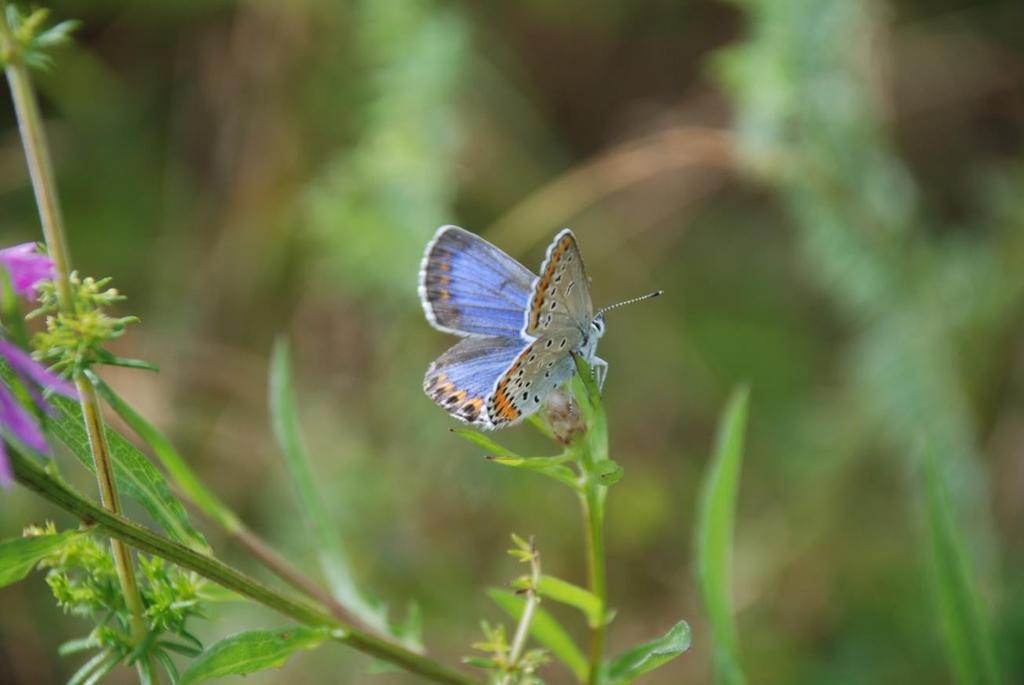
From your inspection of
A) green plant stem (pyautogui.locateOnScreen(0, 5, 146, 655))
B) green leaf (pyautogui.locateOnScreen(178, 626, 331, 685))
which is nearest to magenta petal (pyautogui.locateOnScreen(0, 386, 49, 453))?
green plant stem (pyautogui.locateOnScreen(0, 5, 146, 655))

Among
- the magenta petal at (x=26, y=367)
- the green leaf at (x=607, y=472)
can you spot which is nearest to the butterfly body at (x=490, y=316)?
the green leaf at (x=607, y=472)

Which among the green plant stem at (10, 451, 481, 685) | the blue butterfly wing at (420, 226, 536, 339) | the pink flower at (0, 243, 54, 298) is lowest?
the green plant stem at (10, 451, 481, 685)

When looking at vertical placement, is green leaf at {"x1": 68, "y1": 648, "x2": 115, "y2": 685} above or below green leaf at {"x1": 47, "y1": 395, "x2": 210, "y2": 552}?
below

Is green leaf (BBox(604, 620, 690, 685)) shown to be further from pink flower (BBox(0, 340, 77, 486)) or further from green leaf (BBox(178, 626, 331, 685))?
pink flower (BBox(0, 340, 77, 486))

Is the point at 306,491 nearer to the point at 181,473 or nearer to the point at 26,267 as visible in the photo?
the point at 181,473

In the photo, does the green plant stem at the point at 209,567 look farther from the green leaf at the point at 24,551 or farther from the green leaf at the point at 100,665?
the green leaf at the point at 100,665

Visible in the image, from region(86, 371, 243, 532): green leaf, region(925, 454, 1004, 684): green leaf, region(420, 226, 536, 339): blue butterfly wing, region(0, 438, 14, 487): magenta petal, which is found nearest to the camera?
region(0, 438, 14, 487): magenta petal

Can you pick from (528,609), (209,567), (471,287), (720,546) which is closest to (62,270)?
(209,567)
